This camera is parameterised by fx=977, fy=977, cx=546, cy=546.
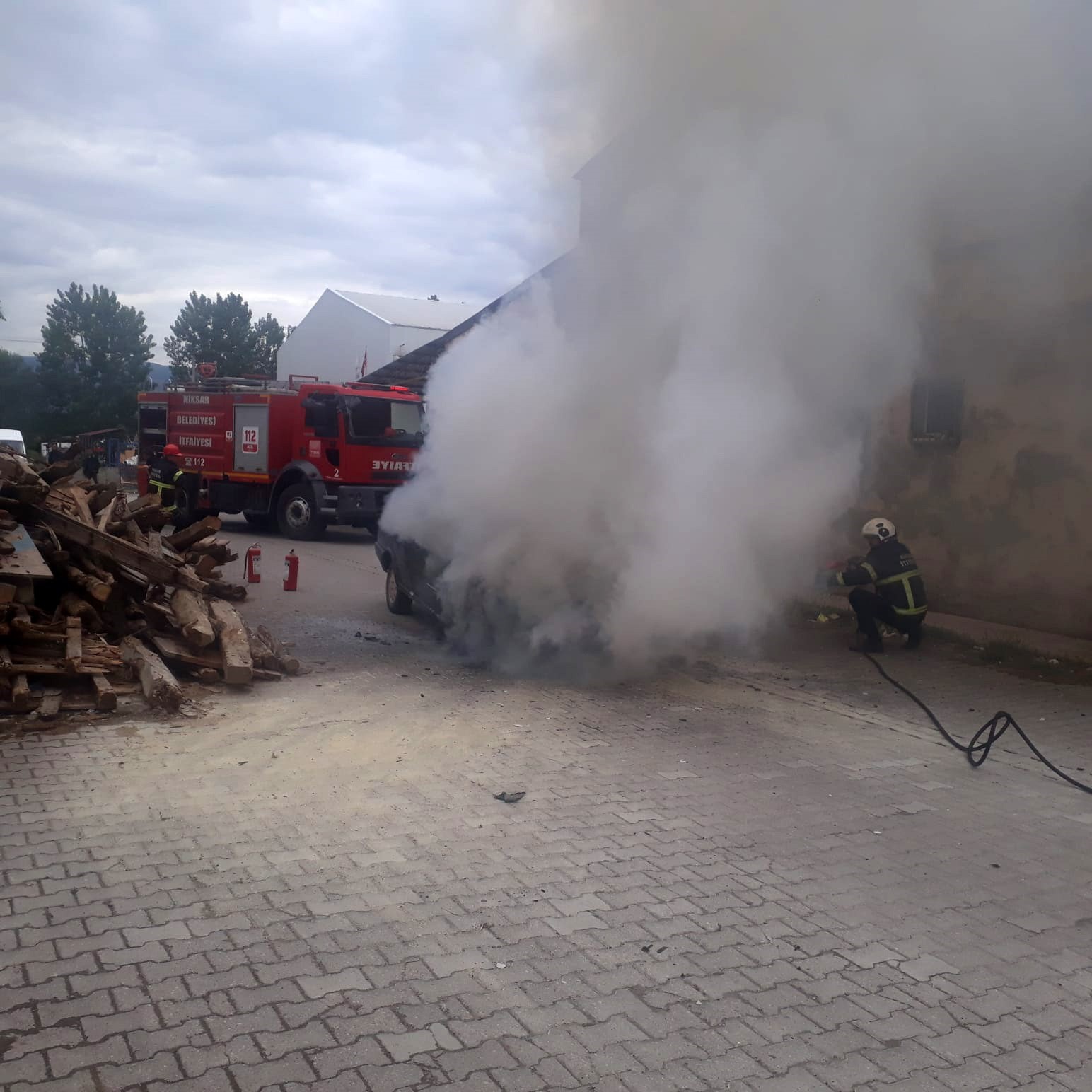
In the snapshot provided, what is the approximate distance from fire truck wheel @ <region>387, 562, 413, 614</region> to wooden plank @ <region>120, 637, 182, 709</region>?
309 centimetres

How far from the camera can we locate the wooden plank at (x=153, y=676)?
20.1ft

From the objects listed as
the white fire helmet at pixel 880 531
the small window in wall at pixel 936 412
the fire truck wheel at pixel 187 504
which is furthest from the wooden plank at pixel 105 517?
the fire truck wheel at pixel 187 504

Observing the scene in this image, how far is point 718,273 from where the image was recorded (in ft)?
24.3

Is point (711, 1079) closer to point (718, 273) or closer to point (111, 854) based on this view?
point (111, 854)

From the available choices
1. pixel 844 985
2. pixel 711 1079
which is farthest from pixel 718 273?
pixel 711 1079

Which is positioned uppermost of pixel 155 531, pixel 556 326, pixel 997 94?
pixel 997 94

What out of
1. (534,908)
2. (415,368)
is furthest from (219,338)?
(534,908)

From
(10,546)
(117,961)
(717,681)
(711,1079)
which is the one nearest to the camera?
(711,1079)

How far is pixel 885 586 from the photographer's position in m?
8.52

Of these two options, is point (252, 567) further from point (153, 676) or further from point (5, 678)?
point (5, 678)

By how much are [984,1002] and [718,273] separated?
5.48m

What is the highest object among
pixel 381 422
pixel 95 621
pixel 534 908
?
pixel 381 422

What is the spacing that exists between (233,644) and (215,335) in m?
56.1

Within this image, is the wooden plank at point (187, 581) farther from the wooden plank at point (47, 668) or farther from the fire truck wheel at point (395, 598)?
the fire truck wheel at point (395, 598)
